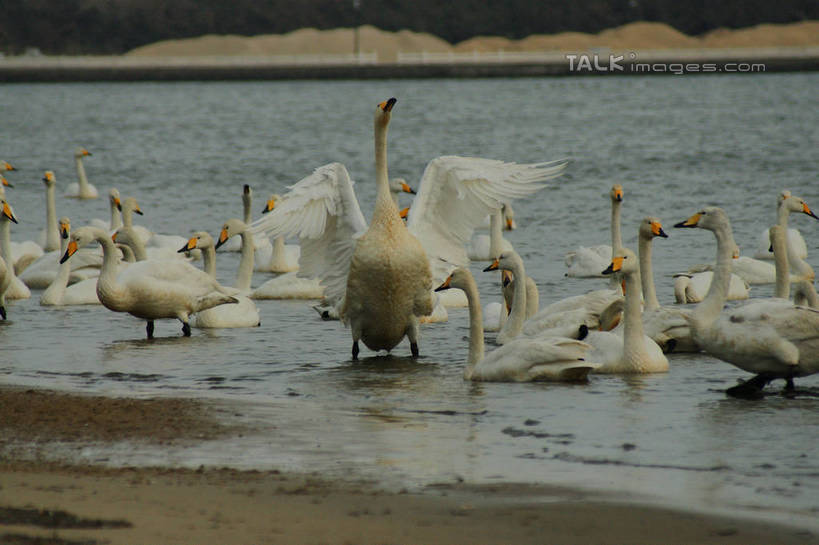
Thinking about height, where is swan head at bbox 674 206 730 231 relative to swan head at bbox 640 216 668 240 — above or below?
above

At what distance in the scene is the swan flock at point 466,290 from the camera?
9385 mm

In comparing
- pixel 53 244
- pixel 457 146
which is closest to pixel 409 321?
pixel 53 244

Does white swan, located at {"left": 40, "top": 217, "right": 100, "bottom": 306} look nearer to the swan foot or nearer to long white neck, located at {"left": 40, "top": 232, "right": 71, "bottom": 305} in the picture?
long white neck, located at {"left": 40, "top": 232, "right": 71, "bottom": 305}

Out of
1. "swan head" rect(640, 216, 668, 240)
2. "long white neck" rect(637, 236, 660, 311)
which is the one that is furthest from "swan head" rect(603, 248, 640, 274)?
"long white neck" rect(637, 236, 660, 311)

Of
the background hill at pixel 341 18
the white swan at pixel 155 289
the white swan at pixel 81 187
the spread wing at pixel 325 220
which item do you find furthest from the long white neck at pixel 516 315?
the background hill at pixel 341 18

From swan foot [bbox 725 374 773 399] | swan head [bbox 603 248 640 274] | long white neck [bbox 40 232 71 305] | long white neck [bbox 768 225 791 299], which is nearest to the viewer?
swan foot [bbox 725 374 773 399]

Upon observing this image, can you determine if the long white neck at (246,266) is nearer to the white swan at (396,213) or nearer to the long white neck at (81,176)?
the white swan at (396,213)

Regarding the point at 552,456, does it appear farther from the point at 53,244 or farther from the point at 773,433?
the point at 53,244

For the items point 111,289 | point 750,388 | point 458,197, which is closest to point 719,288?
point 750,388

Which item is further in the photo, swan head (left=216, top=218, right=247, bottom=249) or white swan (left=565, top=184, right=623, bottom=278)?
white swan (left=565, top=184, right=623, bottom=278)

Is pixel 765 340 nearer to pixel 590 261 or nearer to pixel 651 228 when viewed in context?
pixel 651 228

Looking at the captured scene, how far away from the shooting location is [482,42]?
367 ft

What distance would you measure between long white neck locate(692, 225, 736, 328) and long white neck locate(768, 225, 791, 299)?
0.93 metres

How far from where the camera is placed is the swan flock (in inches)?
369
